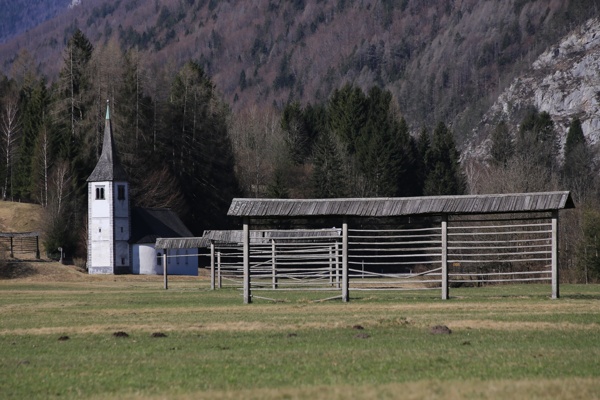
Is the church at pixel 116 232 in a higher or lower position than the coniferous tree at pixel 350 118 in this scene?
lower

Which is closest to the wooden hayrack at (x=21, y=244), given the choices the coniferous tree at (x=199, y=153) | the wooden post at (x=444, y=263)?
the coniferous tree at (x=199, y=153)

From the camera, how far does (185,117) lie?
103562 mm

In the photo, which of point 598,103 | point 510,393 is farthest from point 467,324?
point 598,103

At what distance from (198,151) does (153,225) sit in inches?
726

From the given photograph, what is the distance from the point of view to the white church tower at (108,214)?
274 feet

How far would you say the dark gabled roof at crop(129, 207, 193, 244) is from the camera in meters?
85.2

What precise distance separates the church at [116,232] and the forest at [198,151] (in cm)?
252

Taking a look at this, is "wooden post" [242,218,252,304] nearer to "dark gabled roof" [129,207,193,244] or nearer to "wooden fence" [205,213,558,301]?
"wooden fence" [205,213,558,301]

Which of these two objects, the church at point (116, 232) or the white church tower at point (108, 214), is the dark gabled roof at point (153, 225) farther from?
the white church tower at point (108, 214)

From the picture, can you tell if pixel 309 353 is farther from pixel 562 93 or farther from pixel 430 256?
pixel 562 93

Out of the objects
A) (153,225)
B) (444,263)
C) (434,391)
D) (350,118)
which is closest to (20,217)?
(153,225)

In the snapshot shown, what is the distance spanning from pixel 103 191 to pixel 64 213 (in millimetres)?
4572

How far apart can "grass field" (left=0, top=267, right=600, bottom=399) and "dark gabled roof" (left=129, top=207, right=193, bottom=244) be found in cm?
5818

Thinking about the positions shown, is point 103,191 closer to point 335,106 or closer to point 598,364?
point 335,106
